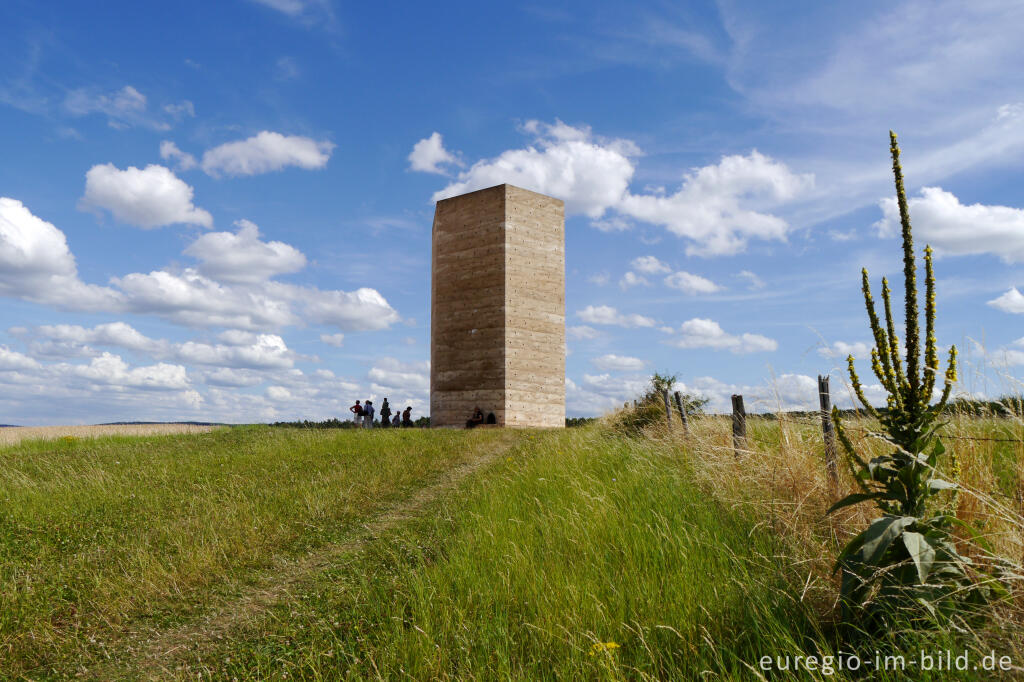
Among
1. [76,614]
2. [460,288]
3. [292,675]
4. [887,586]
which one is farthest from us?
[460,288]

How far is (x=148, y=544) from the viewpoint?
756 cm

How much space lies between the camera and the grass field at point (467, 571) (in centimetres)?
380

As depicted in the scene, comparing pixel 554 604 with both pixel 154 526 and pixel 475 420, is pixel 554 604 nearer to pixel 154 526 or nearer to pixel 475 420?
pixel 154 526

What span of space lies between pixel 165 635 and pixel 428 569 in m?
2.57

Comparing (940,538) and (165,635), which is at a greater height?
(940,538)

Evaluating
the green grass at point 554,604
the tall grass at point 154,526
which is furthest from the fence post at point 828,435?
the tall grass at point 154,526

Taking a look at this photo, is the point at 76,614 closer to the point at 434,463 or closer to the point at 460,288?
the point at 434,463

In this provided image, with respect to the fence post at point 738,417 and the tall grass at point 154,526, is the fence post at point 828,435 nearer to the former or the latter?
→ the fence post at point 738,417

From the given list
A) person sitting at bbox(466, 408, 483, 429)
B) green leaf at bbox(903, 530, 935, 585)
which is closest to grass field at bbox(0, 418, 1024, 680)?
green leaf at bbox(903, 530, 935, 585)

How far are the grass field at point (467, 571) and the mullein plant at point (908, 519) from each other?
0.22 metres

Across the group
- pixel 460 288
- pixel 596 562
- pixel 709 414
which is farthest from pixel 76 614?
pixel 460 288

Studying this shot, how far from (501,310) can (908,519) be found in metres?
26.9

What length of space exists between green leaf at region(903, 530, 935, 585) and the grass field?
447 mm

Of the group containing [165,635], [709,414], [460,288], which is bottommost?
[165,635]
